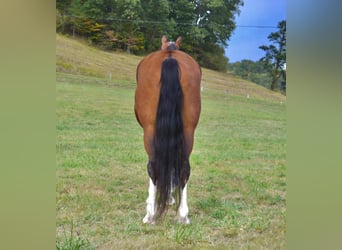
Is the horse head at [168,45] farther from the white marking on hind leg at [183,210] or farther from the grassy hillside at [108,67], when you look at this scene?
the white marking on hind leg at [183,210]

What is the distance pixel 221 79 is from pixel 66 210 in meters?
1.03

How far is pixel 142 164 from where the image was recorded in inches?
61.4

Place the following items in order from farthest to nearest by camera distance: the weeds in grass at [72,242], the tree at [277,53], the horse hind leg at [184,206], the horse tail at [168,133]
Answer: the tree at [277,53]
the horse hind leg at [184,206]
the horse tail at [168,133]
the weeds in grass at [72,242]

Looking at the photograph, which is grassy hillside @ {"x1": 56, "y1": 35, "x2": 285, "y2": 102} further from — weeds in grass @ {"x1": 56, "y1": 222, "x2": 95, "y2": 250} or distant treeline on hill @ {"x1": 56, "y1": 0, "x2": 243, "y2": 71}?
weeds in grass @ {"x1": 56, "y1": 222, "x2": 95, "y2": 250}

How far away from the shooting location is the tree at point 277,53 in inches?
62.4

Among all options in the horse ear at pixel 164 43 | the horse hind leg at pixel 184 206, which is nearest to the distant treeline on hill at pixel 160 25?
the horse ear at pixel 164 43

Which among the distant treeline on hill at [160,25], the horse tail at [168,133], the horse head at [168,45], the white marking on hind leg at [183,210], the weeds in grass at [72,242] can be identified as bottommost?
the weeds in grass at [72,242]

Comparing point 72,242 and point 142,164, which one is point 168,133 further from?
point 72,242

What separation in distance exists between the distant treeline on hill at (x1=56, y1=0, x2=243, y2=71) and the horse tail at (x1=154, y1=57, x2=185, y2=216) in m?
0.26

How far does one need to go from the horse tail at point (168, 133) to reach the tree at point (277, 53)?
0.58m

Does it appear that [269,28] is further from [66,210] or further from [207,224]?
[66,210]

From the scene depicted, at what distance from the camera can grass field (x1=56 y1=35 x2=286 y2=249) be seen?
1.37m
